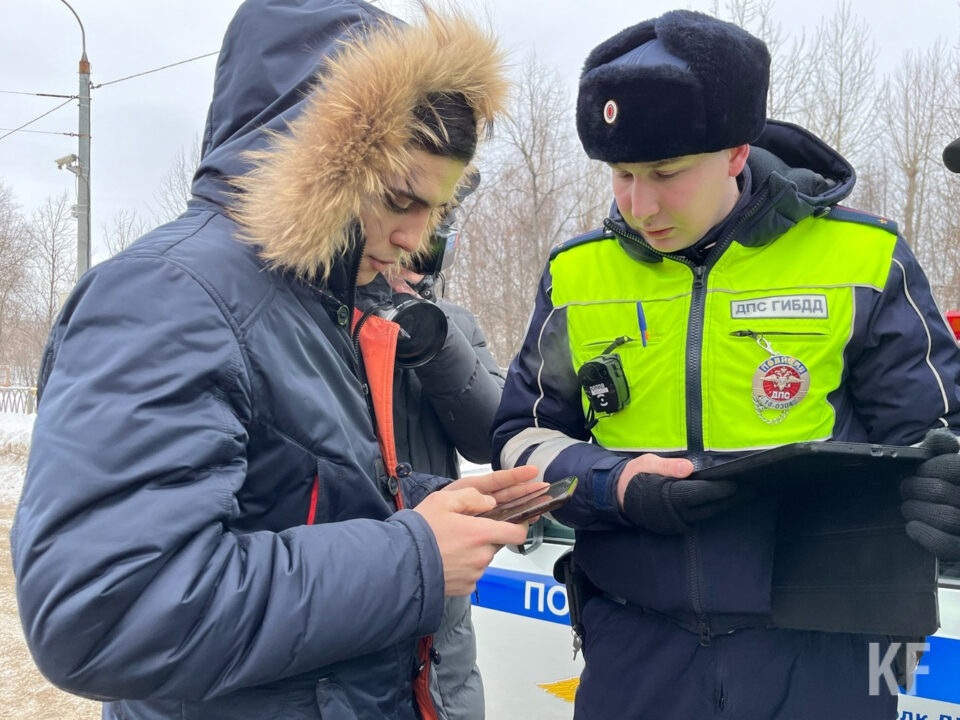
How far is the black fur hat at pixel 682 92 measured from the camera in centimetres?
162

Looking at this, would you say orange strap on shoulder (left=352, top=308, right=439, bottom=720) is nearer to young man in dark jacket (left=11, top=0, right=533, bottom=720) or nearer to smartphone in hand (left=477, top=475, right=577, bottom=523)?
young man in dark jacket (left=11, top=0, right=533, bottom=720)

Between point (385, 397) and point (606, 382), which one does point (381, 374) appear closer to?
point (385, 397)

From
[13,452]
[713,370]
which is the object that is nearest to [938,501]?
[713,370]

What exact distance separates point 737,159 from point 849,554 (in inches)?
34.5

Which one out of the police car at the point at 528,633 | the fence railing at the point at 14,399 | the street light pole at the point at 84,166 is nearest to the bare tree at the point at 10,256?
the fence railing at the point at 14,399

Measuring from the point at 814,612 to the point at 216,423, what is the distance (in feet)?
3.84

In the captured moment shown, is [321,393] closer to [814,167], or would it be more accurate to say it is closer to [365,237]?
[365,237]

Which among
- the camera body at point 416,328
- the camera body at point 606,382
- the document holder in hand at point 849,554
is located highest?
the camera body at point 416,328

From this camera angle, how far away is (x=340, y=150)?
4.45 feet

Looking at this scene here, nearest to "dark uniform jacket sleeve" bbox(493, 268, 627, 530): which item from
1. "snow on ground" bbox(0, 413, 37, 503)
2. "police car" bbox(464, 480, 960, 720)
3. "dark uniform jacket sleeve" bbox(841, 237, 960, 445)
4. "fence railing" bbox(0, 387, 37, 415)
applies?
"dark uniform jacket sleeve" bbox(841, 237, 960, 445)

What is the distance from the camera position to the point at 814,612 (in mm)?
1531

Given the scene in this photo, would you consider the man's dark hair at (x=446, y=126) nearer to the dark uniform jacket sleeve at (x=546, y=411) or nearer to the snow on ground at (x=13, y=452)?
the dark uniform jacket sleeve at (x=546, y=411)

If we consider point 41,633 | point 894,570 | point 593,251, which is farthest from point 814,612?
point 41,633

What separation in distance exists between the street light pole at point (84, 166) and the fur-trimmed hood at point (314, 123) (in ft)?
36.8
